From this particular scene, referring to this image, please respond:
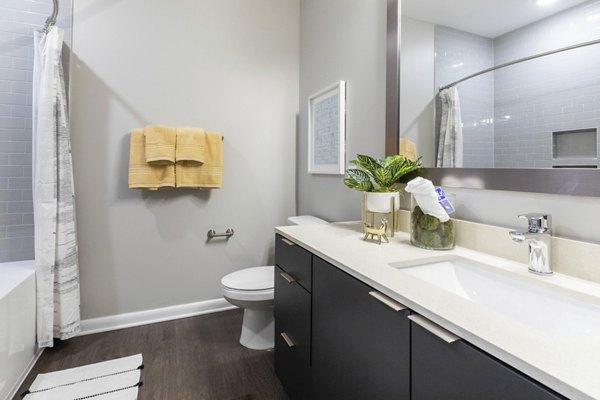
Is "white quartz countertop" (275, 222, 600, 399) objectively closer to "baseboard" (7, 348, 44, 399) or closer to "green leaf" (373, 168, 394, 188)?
"green leaf" (373, 168, 394, 188)

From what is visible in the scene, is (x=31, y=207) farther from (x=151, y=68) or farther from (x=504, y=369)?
(x=504, y=369)

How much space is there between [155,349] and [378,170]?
1.70m

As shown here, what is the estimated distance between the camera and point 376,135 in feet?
5.49

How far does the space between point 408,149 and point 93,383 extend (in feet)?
6.39

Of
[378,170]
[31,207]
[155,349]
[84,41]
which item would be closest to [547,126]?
[378,170]

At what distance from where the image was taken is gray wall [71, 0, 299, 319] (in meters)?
2.05

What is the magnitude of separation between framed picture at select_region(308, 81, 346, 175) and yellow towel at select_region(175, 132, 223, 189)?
666mm

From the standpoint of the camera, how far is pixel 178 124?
2.23 meters

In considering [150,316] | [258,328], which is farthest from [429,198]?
[150,316]

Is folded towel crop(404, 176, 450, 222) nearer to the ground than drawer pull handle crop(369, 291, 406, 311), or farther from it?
farther from it

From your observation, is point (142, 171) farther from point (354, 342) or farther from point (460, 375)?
point (460, 375)

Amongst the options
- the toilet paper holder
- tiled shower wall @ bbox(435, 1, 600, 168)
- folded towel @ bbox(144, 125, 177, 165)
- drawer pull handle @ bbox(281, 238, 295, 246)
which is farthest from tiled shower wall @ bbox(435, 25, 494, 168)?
the toilet paper holder

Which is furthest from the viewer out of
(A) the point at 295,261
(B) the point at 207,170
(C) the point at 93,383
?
(B) the point at 207,170

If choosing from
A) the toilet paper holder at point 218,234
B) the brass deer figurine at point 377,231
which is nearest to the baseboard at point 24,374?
the toilet paper holder at point 218,234
